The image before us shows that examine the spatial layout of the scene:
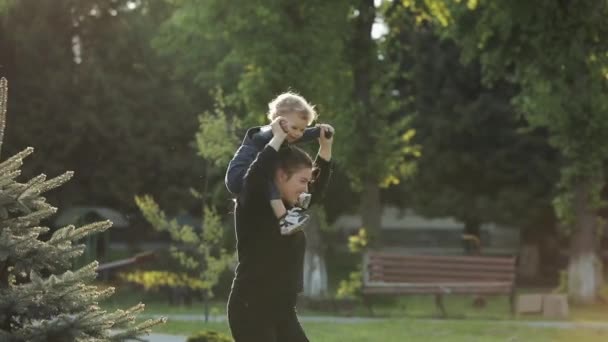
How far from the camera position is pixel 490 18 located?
1947 centimetres

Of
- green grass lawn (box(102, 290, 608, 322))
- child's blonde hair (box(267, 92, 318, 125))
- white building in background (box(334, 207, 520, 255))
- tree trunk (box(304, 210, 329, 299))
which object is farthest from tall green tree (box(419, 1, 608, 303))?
white building in background (box(334, 207, 520, 255))

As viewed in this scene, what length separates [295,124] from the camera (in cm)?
658

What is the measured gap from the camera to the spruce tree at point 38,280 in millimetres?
6914

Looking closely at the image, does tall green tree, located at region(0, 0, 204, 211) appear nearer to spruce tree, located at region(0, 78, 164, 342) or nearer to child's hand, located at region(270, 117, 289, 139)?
spruce tree, located at region(0, 78, 164, 342)

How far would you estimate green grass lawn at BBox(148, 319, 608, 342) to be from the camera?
16812mm

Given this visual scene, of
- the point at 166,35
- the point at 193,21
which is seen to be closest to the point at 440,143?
the point at 166,35

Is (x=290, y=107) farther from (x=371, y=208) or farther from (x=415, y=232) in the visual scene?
(x=415, y=232)

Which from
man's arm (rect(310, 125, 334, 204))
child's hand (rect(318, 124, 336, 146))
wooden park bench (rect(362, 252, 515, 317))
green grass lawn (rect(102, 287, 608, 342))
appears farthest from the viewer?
wooden park bench (rect(362, 252, 515, 317))

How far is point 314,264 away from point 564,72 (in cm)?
973

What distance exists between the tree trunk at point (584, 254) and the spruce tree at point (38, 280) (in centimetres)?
2227

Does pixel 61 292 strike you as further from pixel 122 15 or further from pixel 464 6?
pixel 122 15

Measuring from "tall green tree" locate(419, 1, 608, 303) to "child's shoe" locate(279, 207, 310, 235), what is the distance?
10.5 meters

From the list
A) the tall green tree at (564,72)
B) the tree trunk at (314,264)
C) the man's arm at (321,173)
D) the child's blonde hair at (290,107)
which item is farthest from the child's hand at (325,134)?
the tree trunk at (314,264)

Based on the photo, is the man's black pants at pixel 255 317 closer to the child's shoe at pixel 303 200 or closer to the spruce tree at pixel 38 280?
the child's shoe at pixel 303 200
